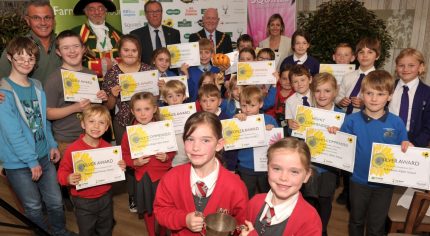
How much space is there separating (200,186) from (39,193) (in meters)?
1.95

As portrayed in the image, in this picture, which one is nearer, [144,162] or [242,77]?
[144,162]

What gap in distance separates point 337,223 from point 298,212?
2.35 m

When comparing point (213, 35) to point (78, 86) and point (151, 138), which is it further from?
point (151, 138)

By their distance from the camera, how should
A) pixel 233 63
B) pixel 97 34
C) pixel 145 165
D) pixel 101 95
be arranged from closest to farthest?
pixel 145 165, pixel 101 95, pixel 97 34, pixel 233 63

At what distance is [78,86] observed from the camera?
10.7 ft

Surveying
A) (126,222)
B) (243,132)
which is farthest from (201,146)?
(126,222)

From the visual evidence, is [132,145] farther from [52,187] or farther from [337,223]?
[337,223]

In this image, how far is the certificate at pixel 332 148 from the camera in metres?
2.85

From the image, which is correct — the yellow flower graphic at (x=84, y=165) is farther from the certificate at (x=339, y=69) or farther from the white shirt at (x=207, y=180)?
the certificate at (x=339, y=69)

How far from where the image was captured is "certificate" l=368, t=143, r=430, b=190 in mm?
2604

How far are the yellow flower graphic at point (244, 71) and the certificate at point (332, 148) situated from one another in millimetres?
1321

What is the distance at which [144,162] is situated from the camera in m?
3.08

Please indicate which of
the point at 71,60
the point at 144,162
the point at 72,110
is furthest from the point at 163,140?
the point at 71,60

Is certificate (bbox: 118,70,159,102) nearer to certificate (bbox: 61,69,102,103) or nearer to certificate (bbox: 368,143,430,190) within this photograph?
certificate (bbox: 61,69,102,103)
